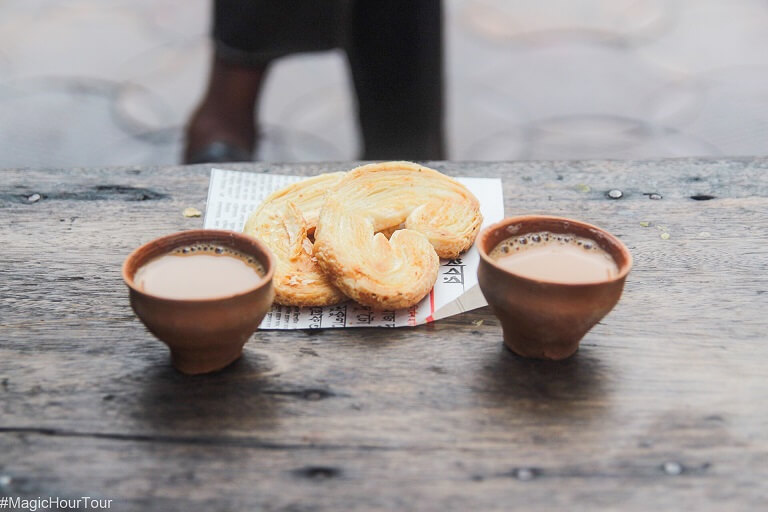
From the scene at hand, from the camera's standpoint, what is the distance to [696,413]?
3.09ft

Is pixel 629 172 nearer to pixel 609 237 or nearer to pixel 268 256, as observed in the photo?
pixel 609 237

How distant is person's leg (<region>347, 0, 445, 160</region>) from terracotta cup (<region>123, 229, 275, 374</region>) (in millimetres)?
1275

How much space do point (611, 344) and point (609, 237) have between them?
A: 0.47 ft

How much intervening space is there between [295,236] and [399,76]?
111 cm

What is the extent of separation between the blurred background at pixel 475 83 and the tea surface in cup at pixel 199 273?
1529 mm

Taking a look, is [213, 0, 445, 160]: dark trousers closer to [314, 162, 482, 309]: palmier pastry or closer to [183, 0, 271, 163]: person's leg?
[183, 0, 271, 163]: person's leg

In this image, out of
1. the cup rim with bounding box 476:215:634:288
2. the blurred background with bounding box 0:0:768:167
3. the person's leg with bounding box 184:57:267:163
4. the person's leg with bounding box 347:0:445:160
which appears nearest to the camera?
the cup rim with bounding box 476:215:634:288

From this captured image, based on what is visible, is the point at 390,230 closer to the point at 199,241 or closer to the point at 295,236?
the point at 295,236

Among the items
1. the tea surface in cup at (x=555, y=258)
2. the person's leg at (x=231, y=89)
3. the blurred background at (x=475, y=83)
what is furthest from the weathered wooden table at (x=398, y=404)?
the blurred background at (x=475, y=83)

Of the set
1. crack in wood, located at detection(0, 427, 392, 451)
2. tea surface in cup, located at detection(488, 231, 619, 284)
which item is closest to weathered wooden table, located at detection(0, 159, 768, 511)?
crack in wood, located at detection(0, 427, 392, 451)

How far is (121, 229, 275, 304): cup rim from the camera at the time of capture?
91 centimetres

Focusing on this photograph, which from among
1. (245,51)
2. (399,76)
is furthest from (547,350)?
(245,51)

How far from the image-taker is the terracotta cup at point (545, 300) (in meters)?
0.95

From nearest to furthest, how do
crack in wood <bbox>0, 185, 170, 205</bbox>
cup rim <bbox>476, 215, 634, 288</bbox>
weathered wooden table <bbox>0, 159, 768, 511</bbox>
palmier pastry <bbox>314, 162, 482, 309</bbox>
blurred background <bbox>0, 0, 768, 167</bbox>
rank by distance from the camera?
weathered wooden table <bbox>0, 159, 768, 511</bbox>
cup rim <bbox>476, 215, 634, 288</bbox>
palmier pastry <bbox>314, 162, 482, 309</bbox>
crack in wood <bbox>0, 185, 170, 205</bbox>
blurred background <bbox>0, 0, 768, 167</bbox>
